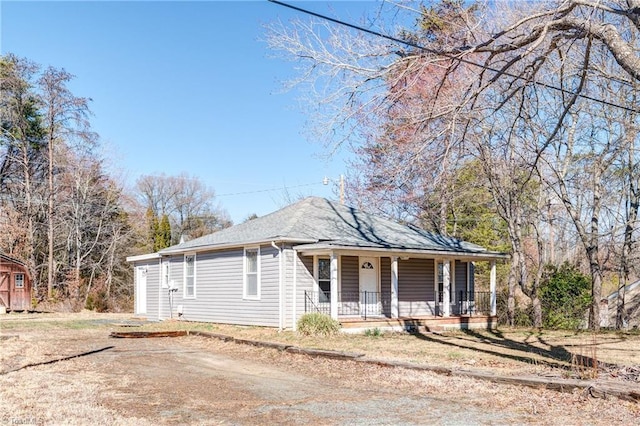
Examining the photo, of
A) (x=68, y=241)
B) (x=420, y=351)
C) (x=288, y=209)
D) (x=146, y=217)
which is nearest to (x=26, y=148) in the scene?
(x=68, y=241)

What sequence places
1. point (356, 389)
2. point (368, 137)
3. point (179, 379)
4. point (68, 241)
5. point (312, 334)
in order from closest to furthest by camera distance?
1. point (356, 389)
2. point (179, 379)
3. point (312, 334)
4. point (368, 137)
5. point (68, 241)

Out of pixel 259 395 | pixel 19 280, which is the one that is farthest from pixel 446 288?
pixel 19 280

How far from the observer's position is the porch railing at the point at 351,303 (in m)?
16.8

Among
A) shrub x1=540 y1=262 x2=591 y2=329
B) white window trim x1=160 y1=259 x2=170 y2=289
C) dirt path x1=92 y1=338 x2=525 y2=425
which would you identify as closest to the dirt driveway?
dirt path x1=92 y1=338 x2=525 y2=425

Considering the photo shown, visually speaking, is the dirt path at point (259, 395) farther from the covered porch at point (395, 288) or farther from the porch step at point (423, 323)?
the covered porch at point (395, 288)

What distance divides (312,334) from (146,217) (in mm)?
25512

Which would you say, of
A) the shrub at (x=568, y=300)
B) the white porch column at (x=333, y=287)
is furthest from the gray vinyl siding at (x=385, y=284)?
the shrub at (x=568, y=300)

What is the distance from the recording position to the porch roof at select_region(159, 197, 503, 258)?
653 inches

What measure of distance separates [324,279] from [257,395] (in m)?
9.53

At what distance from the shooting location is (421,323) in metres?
17.7

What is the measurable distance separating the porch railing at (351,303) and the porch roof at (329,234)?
64.0 inches

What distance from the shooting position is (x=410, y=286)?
757 inches

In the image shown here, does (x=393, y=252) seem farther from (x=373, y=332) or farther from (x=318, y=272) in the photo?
(x=373, y=332)

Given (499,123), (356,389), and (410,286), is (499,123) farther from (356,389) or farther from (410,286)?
(356,389)
